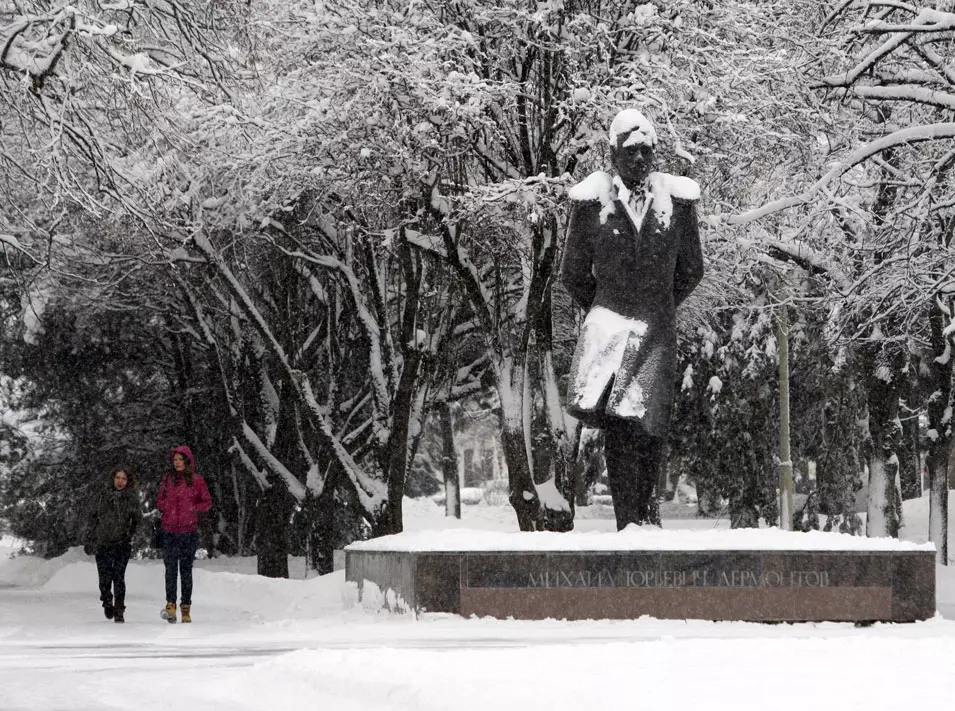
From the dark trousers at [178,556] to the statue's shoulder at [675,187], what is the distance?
19.0 feet

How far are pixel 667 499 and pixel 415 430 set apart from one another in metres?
42.1

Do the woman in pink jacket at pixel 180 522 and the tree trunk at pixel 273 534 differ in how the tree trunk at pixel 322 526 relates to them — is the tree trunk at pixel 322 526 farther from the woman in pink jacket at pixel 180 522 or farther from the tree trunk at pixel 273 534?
the woman in pink jacket at pixel 180 522

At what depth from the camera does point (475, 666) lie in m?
8.45

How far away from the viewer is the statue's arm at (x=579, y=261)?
527 inches

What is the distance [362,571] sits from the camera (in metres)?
15.2

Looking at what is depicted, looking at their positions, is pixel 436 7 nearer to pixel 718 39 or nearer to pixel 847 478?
pixel 718 39

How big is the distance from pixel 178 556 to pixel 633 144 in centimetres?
617

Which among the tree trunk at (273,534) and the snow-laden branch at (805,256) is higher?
the snow-laden branch at (805,256)

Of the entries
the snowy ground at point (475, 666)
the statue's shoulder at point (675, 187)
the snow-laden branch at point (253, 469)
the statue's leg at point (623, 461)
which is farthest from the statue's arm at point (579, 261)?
the snow-laden branch at point (253, 469)

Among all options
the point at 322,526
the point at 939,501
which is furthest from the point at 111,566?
the point at 939,501

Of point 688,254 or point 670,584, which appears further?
point 688,254

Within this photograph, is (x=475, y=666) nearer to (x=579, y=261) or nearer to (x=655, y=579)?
(x=655, y=579)

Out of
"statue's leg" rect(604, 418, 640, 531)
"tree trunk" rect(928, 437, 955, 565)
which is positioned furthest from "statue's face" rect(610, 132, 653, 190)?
"tree trunk" rect(928, 437, 955, 565)

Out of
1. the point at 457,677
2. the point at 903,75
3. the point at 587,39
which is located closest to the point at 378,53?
the point at 587,39
